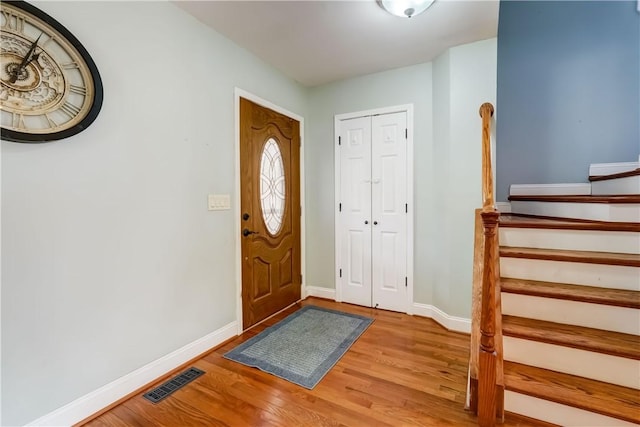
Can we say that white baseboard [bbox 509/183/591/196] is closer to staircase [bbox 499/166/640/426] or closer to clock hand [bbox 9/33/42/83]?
staircase [bbox 499/166/640/426]

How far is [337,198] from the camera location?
3197 mm

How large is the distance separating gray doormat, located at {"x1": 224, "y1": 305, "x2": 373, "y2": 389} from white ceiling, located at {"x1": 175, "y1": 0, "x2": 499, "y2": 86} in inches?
98.2

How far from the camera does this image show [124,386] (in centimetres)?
163

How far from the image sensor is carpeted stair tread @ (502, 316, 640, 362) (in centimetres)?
134

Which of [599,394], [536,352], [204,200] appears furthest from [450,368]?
[204,200]

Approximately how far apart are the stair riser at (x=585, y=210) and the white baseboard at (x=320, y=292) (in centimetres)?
211

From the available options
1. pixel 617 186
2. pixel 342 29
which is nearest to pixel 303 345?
pixel 342 29

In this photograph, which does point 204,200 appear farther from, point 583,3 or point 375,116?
point 583,3

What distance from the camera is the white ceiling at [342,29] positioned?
1903 millimetres

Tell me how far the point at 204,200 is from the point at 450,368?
2150 millimetres

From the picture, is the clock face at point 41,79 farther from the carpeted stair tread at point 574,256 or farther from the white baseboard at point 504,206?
the white baseboard at point 504,206

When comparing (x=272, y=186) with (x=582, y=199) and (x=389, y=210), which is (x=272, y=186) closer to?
(x=389, y=210)

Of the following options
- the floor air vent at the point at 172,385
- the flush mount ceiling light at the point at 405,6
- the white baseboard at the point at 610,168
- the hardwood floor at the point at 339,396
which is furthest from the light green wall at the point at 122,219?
the white baseboard at the point at 610,168

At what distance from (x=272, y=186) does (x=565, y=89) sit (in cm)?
292
